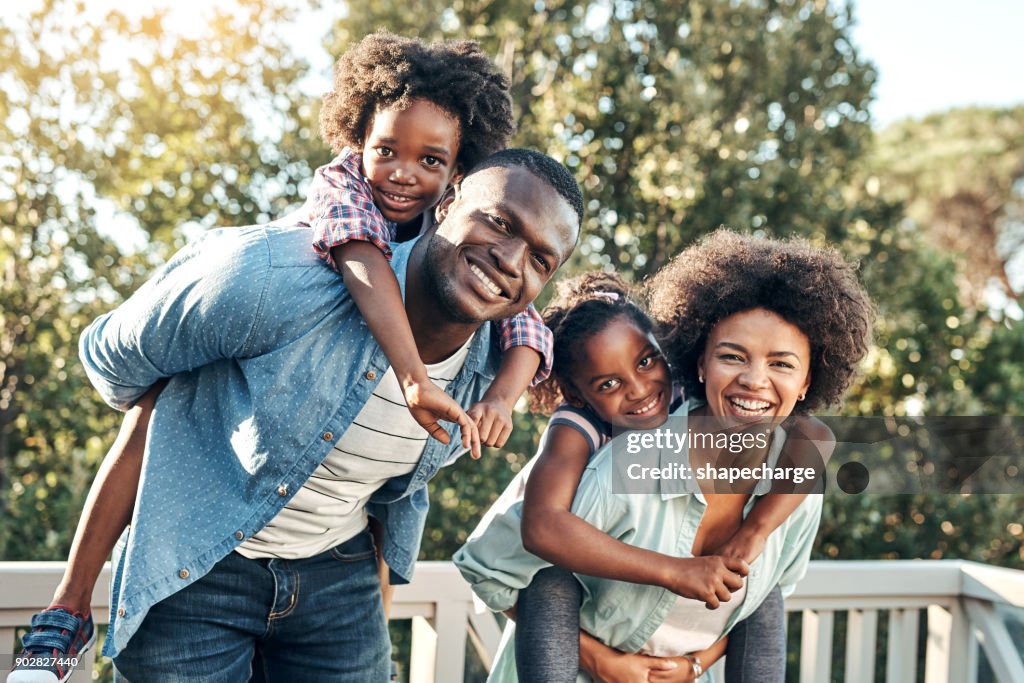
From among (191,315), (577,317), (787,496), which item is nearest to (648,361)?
(577,317)

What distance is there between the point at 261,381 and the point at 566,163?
2.58 meters

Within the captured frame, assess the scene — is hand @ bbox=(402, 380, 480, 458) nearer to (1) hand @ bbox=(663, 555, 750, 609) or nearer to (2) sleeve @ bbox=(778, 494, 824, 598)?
(1) hand @ bbox=(663, 555, 750, 609)

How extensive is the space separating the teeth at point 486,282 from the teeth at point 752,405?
1.82 feet

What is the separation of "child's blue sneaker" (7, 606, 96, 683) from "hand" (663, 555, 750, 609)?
1009mm

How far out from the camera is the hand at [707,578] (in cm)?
170

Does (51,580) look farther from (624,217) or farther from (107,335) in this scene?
(624,217)

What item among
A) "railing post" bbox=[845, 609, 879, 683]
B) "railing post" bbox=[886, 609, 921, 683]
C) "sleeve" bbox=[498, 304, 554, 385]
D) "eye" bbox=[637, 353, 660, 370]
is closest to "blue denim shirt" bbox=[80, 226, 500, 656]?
"sleeve" bbox=[498, 304, 554, 385]

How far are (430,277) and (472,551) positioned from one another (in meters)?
0.68

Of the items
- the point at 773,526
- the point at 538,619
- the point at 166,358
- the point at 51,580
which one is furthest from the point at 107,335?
the point at 773,526

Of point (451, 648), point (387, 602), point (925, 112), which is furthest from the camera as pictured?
point (925, 112)

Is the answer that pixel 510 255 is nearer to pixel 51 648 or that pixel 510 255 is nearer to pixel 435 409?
pixel 435 409

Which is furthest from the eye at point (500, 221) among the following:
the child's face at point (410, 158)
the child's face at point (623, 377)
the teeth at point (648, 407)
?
the teeth at point (648, 407)

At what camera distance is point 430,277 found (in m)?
1.61

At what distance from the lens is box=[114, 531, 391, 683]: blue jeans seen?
1.64 metres
